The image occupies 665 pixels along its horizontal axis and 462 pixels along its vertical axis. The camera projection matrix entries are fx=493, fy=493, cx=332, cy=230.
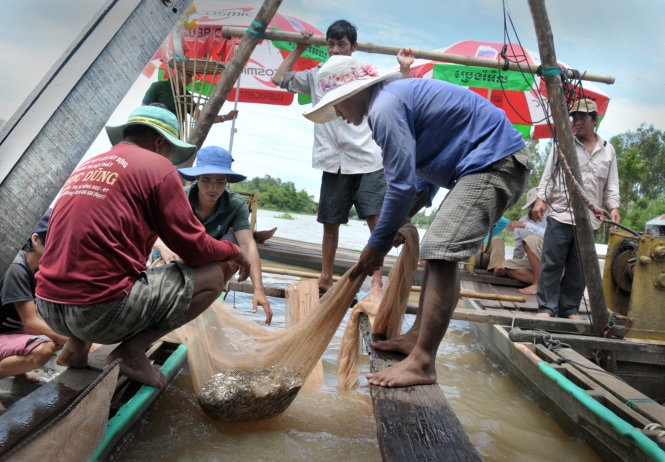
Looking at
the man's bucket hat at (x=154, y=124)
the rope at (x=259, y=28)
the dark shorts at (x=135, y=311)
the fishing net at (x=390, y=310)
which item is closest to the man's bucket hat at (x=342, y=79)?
the man's bucket hat at (x=154, y=124)

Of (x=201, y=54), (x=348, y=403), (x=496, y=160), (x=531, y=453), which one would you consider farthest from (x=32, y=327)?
(x=201, y=54)

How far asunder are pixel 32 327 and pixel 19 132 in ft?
6.86

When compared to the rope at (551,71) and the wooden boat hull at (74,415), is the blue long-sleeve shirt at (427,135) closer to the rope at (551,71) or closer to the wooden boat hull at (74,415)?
the wooden boat hull at (74,415)

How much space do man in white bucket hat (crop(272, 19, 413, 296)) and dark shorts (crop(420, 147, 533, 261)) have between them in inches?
66.7

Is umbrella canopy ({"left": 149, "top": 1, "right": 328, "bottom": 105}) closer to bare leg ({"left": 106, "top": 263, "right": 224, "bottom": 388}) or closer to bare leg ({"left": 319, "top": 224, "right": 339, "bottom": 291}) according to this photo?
bare leg ({"left": 319, "top": 224, "right": 339, "bottom": 291})

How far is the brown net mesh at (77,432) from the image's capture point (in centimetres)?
127

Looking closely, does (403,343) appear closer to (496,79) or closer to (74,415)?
(74,415)

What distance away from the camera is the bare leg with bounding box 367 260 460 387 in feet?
7.03

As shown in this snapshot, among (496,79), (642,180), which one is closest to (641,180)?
(642,180)

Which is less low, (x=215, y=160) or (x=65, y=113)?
(x=215, y=160)

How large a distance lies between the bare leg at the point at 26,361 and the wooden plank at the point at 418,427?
1.63 meters

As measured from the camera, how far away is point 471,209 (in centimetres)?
216

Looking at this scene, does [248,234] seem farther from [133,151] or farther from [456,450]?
[456,450]

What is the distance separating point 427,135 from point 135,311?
1.49 meters
